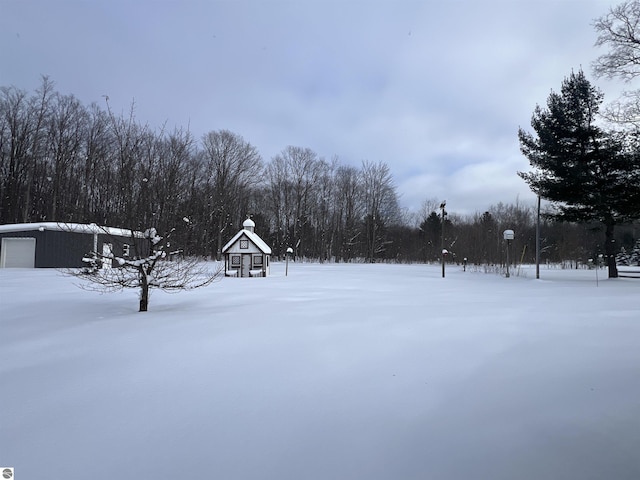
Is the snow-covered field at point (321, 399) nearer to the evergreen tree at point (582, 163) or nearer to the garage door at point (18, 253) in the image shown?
the evergreen tree at point (582, 163)

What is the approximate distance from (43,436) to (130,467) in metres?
0.97

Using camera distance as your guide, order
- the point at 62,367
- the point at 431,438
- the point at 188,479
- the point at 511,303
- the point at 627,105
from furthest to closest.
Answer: the point at 627,105
the point at 511,303
the point at 62,367
the point at 431,438
the point at 188,479

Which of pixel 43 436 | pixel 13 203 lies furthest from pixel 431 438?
pixel 13 203

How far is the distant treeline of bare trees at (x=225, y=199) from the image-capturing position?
302 inches

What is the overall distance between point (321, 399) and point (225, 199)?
37941 mm

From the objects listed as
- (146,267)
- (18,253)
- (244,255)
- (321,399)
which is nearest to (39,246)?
(18,253)

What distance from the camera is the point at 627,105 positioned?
1273cm

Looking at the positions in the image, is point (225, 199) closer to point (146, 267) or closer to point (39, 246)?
point (39, 246)

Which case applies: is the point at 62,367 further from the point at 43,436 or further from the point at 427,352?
the point at 427,352

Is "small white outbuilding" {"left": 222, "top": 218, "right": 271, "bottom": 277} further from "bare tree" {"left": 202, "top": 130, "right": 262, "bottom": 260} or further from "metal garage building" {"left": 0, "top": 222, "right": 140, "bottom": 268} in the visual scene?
"bare tree" {"left": 202, "top": 130, "right": 262, "bottom": 260}

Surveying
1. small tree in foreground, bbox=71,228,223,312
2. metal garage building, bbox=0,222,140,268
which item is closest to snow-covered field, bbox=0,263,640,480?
small tree in foreground, bbox=71,228,223,312

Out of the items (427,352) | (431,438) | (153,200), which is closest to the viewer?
(431,438)

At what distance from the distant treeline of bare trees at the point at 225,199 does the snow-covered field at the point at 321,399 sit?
346cm

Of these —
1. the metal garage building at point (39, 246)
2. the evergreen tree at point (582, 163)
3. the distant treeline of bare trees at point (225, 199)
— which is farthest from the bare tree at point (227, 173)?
the evergreen tree at point (582, 163)
